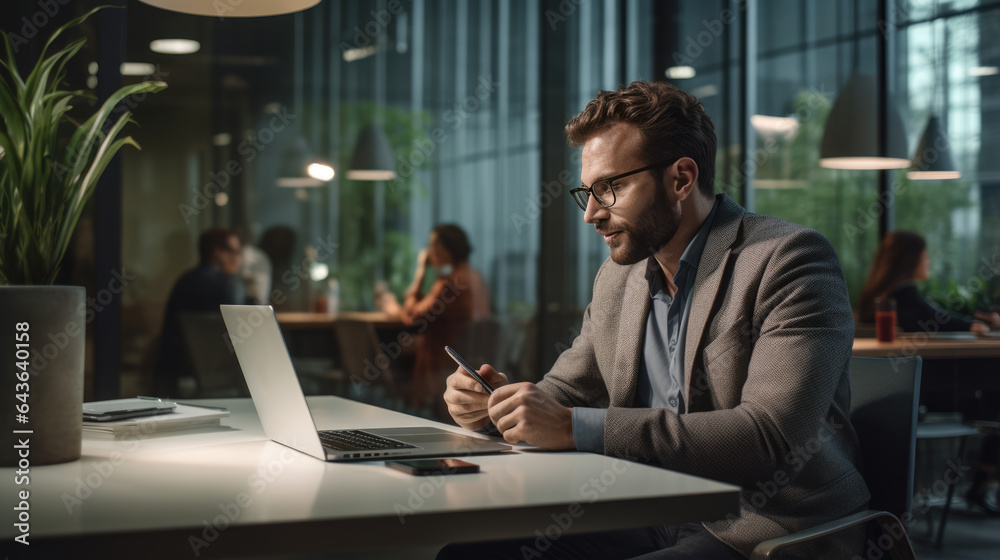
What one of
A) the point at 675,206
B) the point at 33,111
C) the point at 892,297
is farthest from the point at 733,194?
the point at 33,111

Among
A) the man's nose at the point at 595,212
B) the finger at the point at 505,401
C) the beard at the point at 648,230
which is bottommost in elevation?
the finger at the point at 505,401

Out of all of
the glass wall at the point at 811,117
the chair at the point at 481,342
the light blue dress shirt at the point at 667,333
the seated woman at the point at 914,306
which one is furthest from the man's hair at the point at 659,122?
the glass wall at the point at 811,117

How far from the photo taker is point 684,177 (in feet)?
6.41

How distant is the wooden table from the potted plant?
360 centimetres

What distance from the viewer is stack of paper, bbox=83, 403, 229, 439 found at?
1.70m

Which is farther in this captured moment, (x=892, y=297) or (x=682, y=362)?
(x=892, y=297)

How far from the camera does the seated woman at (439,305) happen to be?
14.6 feet

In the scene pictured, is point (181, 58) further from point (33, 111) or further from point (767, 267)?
point (767, 267)

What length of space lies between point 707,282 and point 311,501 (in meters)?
0.98

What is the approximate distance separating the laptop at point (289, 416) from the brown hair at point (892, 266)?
422cm

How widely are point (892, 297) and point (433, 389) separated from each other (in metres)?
2.74

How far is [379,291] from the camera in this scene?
4.34 m

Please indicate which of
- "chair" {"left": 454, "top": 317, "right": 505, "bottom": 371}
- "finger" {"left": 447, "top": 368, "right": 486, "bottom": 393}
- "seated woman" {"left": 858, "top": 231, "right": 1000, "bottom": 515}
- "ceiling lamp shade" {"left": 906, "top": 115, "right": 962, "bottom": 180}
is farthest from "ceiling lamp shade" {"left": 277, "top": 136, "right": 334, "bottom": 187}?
"ceiling lamp shade" {"left": 906, "top": 115, "right": 962, "bottom": 180}

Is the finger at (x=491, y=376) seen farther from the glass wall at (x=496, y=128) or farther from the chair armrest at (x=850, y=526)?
the glass wall at (x=496, y=128)
